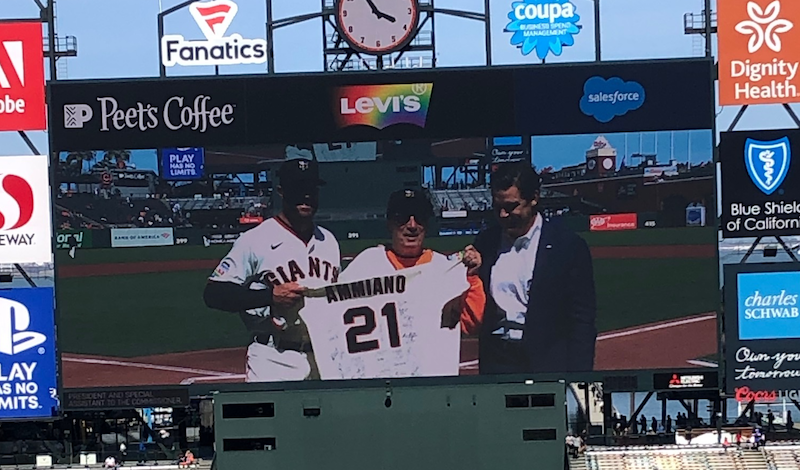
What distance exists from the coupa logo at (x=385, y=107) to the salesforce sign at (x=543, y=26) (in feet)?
5.06

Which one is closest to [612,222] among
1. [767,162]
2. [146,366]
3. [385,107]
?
[767,162]

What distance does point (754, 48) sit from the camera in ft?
63.7

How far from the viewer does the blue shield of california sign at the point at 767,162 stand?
19.5 metres

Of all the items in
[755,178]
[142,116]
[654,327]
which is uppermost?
[142,116]

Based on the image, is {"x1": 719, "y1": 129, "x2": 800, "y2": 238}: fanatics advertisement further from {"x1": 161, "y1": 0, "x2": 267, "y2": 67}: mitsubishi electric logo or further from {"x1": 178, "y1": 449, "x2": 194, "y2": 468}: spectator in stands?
{"x1": 178, "y1": 449, "x2": 194, "y2": 468}: spectator in stands

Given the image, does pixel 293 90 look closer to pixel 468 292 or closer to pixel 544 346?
pixel 468 292

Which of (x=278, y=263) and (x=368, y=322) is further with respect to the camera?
(x=368, y=322)

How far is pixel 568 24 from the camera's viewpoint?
19234 mm

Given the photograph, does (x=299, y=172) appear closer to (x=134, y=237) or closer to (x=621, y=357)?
(x=134, y=237)

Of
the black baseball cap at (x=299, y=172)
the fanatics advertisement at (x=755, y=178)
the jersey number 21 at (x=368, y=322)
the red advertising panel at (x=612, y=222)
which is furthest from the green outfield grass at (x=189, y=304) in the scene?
the black baseball cap at (x=299, y=172)

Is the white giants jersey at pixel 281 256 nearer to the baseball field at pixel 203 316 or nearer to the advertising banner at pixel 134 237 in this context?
the baseball field at pixel 203 316

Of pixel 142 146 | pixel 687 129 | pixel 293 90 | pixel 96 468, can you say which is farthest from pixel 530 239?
pixel 96 468

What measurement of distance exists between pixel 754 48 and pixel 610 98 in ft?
7.54

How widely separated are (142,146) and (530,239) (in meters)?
5.97
